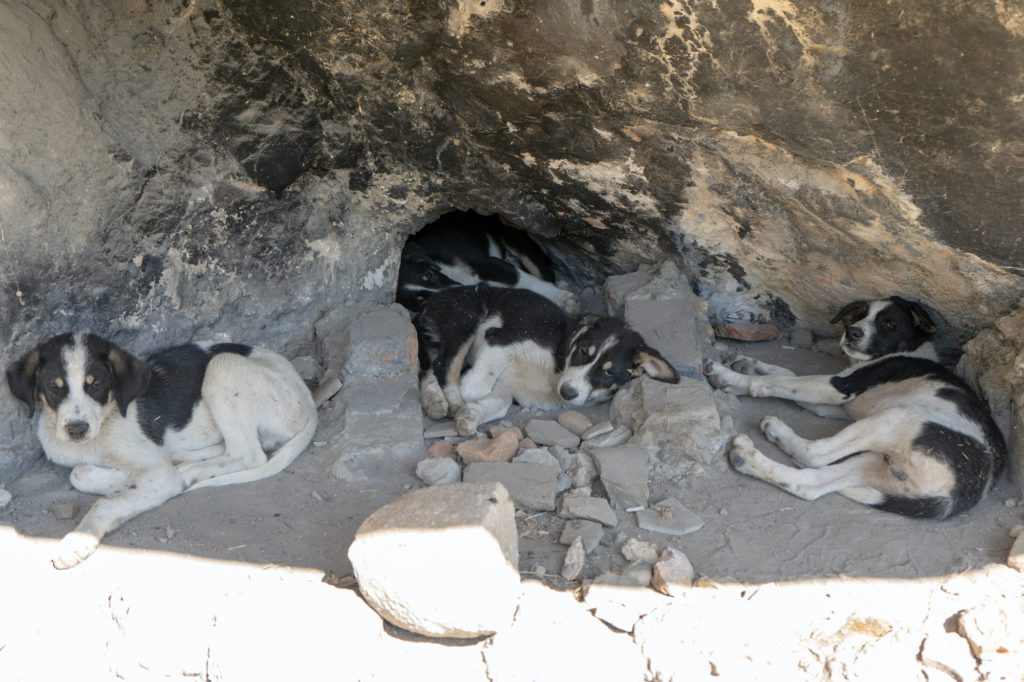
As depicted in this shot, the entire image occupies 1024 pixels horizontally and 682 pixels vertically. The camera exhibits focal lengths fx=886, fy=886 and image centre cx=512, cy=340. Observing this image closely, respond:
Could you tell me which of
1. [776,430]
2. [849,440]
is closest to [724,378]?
[776,430]

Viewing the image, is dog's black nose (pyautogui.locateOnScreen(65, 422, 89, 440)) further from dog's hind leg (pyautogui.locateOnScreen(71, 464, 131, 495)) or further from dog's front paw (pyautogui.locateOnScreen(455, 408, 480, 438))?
dog's front paw (pyautogui.locateOnScreen(455, 408, 480, 438))

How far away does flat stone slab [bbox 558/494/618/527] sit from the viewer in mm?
4262

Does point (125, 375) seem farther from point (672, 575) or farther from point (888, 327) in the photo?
point (888, 327)

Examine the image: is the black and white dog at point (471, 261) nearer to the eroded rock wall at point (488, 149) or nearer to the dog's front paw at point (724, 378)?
the eroded rock wall at point (488, 149)

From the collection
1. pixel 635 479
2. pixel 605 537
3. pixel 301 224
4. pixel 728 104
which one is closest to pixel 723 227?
pixel 728 104

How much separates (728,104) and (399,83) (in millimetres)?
1919

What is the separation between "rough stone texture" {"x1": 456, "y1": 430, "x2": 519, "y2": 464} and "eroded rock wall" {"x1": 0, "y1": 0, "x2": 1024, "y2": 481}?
5.34ft

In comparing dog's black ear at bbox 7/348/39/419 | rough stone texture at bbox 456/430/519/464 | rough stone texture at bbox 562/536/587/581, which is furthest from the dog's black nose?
rough stone texture at bbox 562/536/587/581

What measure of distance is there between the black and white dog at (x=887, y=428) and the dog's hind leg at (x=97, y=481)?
3.18m

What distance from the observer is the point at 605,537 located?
418 cm

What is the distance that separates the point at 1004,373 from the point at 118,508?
15.1ft

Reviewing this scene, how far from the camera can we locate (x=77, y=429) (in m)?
4.34

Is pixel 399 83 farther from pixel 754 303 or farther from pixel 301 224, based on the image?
pixel 754 303

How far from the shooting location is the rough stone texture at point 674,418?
189 inches
